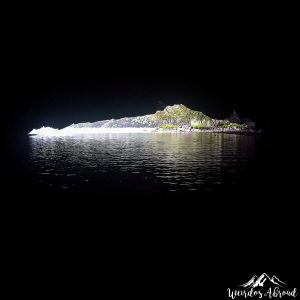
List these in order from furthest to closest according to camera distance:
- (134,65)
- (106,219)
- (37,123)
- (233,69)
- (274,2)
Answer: (37,123), (134,65), (233,69), (274,2), (106,219)

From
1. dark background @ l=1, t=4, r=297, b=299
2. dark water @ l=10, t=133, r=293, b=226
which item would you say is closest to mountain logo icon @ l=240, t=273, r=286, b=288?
dark background @ l=1, t=4, r=297, b=299

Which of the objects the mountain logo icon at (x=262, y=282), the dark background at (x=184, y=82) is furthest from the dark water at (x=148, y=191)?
the mountain logo icon at (x=262, y=282)

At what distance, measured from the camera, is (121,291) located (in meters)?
8.82

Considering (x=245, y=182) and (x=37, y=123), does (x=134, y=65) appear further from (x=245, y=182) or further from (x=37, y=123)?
(x=37, y=123)

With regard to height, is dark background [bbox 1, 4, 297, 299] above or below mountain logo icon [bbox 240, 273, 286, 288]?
above

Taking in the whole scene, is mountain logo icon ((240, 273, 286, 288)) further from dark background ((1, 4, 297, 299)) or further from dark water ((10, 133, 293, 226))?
dark water ((10, 133, 293, 226))

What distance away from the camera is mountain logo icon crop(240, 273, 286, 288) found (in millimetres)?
9149

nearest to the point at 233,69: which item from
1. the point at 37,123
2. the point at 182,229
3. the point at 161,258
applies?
the point at 182,229

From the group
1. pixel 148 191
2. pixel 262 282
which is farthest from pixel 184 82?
pixel 262 282

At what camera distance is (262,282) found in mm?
9320

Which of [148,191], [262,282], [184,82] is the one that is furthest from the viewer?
[184,82]

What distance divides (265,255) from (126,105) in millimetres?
44350

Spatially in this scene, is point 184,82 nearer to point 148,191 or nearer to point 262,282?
point 148,191

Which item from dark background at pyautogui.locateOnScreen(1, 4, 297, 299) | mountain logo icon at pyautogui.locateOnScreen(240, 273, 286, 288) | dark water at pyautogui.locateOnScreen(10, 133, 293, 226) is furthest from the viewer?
dark water at pyautogui.locateOnScreen(10, 133, 293, 226)
